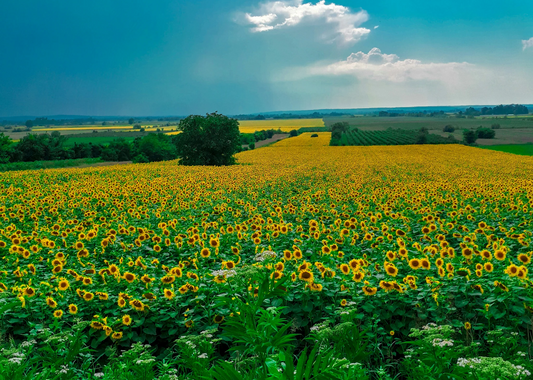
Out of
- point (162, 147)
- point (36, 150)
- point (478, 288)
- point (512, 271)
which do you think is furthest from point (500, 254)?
point (36, 150)

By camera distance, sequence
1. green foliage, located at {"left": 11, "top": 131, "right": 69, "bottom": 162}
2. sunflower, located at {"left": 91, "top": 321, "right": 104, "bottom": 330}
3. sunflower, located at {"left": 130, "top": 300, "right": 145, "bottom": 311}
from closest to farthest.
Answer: sunflower, located at {"left": 91, "top": 321, "right": 104, "bottom": 330}, sunflower, located at {"left": 130, "top": 300, "right": 145, "bottom": 311}, green foliage, located at {"left": 11, "top": 131, "right": 69, "bottom": 162}

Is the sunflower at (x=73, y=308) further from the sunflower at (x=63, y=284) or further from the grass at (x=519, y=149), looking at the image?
the grass at (x=519, y=149)

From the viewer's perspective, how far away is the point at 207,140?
41.9 m

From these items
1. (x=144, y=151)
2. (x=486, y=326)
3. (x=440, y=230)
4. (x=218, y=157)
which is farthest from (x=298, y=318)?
(x=144, y=151)

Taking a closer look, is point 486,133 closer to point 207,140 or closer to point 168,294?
point 207,140

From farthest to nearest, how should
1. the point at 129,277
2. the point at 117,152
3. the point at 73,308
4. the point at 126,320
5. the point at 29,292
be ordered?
the point at 117,152 < the point at 129,277 < the point at 29,292 < the point at 73,308 < the point at 126,320

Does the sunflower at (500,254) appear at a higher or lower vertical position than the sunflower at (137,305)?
higher

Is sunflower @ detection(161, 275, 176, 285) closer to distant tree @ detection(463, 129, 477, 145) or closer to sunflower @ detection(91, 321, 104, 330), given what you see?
sunflower @ detection(91, 321, 104, 330)

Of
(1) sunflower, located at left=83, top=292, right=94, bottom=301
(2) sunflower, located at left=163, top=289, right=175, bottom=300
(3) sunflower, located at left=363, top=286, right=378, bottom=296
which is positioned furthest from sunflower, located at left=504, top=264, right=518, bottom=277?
(1) sunflower, located at left=83, top=292, right=94, bottom=301

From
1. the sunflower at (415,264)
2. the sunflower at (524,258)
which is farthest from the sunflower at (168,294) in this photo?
the sunflower at (524,258)

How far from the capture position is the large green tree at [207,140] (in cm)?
4216

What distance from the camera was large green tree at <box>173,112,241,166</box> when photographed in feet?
138

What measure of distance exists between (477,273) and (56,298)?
6.15 meters

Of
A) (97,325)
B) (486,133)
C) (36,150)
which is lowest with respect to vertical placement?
(97,325)
